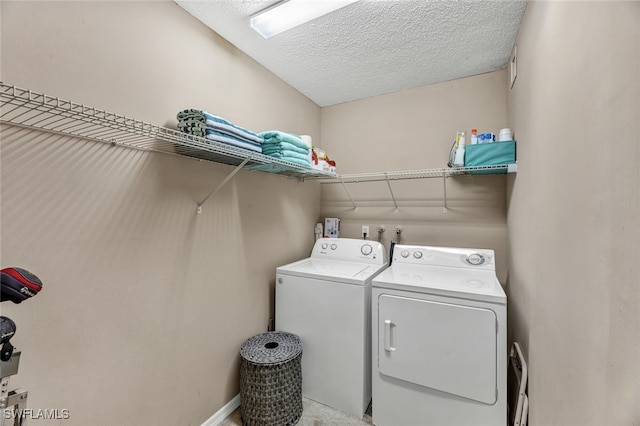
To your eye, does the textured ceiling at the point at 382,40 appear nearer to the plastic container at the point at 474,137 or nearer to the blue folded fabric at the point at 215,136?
the plastic container at the point at 474,137

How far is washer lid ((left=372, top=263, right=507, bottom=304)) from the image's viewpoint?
58.5 inches

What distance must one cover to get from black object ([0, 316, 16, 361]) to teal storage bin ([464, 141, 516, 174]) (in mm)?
2384

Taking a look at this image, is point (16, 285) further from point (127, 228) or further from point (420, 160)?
point (420, 160)

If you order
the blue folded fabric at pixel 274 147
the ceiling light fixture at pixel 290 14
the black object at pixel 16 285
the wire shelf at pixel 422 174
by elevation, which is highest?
the ceiling light fixture at pixel 290 14

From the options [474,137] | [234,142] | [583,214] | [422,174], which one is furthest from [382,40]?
[583,214]

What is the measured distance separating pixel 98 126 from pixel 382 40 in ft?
5.63

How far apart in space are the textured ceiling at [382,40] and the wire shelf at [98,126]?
2.74 feet

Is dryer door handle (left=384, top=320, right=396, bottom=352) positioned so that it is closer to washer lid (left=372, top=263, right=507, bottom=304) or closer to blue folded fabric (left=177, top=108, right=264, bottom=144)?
washer lid (left=372, top=263, right=507, bottom=304)

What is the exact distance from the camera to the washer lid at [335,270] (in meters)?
1.83

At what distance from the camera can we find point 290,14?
1.54 metres

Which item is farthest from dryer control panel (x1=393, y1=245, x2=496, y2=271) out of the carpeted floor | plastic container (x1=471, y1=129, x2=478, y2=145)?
the carpeted floor

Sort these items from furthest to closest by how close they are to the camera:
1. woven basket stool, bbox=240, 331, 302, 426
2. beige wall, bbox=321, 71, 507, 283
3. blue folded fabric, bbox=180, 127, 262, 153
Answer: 1. beige wall, bbox=321, 71, 507, 283
2. woven basket stool, bbox=240, 331, 302, 426
3. blue folded fabric, bbox=180, 127, 262, 153

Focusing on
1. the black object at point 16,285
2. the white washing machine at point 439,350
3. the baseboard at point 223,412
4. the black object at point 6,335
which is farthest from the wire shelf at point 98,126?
the baseboard at point 223,412

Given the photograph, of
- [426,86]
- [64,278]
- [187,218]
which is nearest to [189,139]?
[187,218]
